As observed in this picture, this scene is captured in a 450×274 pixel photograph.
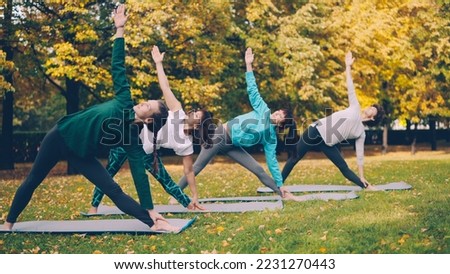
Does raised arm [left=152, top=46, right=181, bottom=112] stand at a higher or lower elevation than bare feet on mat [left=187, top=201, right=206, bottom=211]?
higher

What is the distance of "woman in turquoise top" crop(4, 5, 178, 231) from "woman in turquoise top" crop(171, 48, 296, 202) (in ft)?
5.81

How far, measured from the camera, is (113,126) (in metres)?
5.09

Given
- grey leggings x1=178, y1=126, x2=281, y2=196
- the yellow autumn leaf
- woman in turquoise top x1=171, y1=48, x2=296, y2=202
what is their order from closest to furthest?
the yellow autumn leaf → woman in turquoise top x1=171, y1=48, x2=296, y2=202 → grey leggings x1=178, y1=126, x2=281, y2=196

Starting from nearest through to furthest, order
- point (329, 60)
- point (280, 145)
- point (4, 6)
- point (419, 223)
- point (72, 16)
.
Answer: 1. point (419, 223)
2. point (4, 6)
3. point (72, 16)
4. point (329, 60)
5. point (280, 145)

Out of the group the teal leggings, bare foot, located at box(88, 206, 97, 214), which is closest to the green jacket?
the teal leggings

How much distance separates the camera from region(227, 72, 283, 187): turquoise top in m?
7.07

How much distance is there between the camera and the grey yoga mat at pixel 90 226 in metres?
5.52

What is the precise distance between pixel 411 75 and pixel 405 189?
1220cm

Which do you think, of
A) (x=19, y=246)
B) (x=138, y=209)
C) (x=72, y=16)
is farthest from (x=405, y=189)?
(x=72, y=16)

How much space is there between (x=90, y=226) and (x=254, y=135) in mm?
2570

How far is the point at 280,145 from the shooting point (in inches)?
848

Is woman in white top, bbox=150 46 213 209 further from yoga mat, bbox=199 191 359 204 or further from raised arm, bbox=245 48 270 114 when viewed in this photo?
yoga mat, bbox=199 191 359 204

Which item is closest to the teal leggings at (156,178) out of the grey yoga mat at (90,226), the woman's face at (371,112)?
the grey yoga mat at (90,226)

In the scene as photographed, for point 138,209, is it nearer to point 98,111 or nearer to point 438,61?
point 98,111
